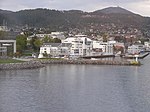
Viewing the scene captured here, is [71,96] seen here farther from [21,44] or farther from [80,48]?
[80,48]

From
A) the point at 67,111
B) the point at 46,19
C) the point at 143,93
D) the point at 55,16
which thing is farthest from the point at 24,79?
the point at 55,16

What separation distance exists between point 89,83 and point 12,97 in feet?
11.1

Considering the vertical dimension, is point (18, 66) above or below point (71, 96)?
above

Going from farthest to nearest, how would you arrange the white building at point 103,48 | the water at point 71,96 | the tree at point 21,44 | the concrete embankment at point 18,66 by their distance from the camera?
the white building at point 103,48
the tree at point 21,44
the concrete embankment at point 18,66
the water at point 71,96

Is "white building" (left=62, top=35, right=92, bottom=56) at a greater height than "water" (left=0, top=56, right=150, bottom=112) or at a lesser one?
greater

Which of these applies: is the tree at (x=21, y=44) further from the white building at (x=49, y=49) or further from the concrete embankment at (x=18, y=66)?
the concrete embankment at (x=18, y=66)

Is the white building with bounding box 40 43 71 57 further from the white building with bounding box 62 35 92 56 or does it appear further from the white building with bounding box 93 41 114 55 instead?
the white building with bounding box 93 41 114 55

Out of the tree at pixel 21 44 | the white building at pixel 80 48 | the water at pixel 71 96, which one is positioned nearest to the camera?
the water at pixel 71 96

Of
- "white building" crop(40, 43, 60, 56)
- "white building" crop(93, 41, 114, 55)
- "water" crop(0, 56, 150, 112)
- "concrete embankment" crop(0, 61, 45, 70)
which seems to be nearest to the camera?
"water" crop(0, 56, 150, 112)

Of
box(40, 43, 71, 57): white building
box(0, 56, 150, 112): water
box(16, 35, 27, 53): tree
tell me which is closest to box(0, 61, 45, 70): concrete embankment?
box(0, 56, 150, 112): water

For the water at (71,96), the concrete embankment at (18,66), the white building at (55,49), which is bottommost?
the water at (71,96)

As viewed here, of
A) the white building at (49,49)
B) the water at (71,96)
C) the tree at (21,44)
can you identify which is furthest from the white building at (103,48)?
the water at (71,96)

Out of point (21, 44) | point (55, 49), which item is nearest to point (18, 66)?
point (21, 44)

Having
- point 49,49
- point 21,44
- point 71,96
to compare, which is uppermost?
point 21,44
